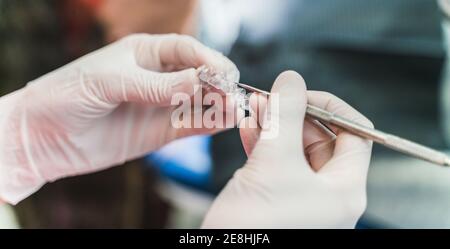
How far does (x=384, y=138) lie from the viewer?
22.4 inches

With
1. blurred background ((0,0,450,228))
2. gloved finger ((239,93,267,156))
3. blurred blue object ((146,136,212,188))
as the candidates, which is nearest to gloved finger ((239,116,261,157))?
gloved finger ((239,93,267,156))

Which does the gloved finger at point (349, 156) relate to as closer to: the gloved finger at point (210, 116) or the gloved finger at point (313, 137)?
the gloved finger at point (313, 137)

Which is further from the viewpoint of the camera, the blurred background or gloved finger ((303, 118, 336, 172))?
the blurred background

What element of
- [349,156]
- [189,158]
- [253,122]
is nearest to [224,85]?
[253,122]

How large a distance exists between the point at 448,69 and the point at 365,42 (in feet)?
0.55

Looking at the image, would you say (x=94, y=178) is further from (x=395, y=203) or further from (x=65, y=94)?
(x=395, y=203)

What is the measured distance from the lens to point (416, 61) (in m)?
0.91

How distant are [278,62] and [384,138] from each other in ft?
1.07

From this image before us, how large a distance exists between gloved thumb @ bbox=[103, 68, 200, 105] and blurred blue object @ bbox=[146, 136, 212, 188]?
27cm

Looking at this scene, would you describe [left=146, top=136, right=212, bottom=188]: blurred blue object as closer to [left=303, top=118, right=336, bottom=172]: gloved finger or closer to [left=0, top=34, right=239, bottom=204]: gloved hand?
[left=0, top=34, right=239, bottom=204]: gloved hand

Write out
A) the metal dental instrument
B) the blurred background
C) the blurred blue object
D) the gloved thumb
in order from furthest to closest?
1. the blurred blue object
2. the blurred background
3. the gloved thumb
4. the metal dental instrument

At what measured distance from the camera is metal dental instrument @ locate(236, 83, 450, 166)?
0.56 m

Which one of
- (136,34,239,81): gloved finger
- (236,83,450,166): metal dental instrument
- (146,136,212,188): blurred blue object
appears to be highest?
(136,34,239,81): gloved finger
